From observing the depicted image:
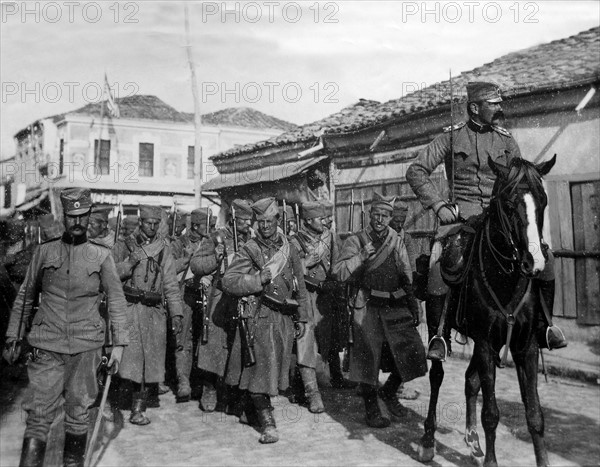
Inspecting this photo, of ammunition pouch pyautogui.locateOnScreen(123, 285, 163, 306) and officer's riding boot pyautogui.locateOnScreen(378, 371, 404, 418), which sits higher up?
ammunition pouch pyautogui.locateOnScreen(123, 285, 163, 306)

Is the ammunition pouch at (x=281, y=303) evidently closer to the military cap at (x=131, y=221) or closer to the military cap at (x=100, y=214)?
the military cap at (x=131, y=221)

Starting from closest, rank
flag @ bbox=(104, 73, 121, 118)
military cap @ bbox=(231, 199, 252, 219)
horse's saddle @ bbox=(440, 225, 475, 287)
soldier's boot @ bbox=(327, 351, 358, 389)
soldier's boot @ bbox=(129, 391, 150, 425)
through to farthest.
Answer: horse's saddle @ bbox=(440, 225, 475, 287), soldier's boot @ bbox=(129, 391, 150, 425), military cap @ bbox=(231, 199, 252, 219), soldier's boot @ bbox=(327, 351, 358, 389), flag @ bbox=(104, 73, 121, 118)

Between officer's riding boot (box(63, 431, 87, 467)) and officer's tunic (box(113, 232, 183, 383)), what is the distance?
81.7 inches

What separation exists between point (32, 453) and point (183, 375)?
3819 millimetres

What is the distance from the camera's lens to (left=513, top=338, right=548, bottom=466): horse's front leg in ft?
16.7

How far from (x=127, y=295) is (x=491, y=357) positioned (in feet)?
13.7

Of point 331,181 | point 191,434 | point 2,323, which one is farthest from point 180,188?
point 191,434

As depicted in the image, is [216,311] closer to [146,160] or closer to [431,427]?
[431,427]

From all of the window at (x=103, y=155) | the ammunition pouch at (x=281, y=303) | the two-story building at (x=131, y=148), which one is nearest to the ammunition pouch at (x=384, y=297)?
the ammunition pouch at (x=281, y=303)

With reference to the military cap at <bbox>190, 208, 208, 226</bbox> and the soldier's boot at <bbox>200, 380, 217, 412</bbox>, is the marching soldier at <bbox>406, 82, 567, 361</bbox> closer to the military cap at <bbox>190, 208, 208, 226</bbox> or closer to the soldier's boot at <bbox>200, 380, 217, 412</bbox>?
the soldier's boot at <bbox>200, 380, 217, 412</bbox>

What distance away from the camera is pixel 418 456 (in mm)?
5887

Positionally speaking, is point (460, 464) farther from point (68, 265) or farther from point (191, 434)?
point (68, 265)

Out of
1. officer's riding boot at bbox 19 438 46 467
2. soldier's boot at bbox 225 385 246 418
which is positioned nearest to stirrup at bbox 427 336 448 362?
soldier's boot at bbox 225 385 246 418

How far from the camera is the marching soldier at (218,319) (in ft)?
25.3
